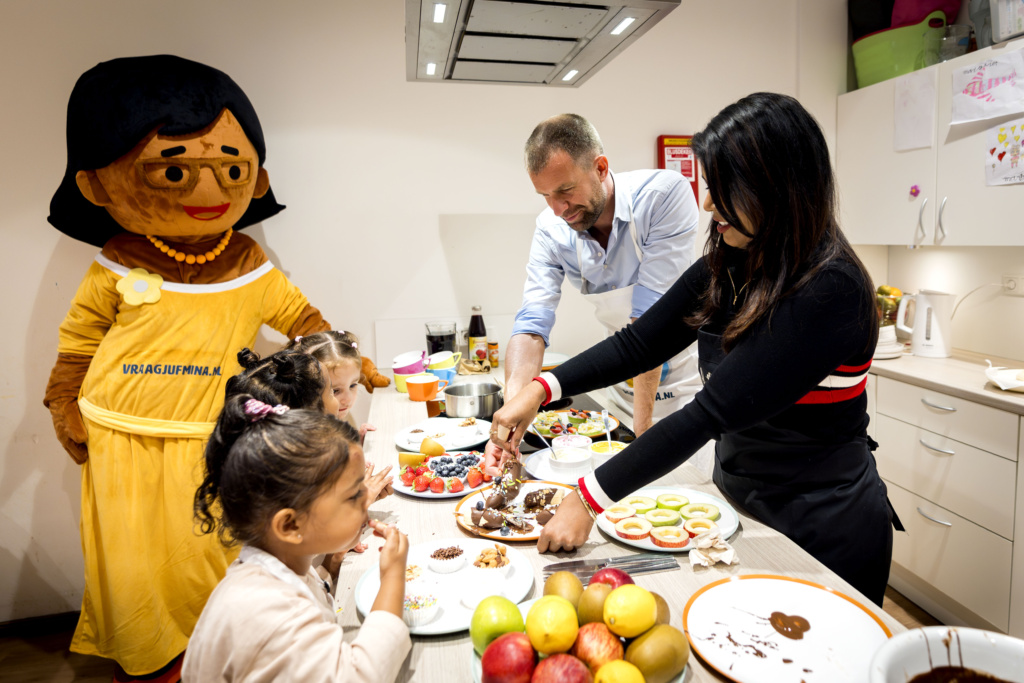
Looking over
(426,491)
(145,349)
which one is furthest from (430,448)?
(145,349)

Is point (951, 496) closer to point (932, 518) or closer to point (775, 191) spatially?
point (932, 518)

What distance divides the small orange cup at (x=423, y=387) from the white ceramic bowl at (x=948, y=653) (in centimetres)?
173

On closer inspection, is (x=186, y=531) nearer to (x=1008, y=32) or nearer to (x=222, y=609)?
(x=222, y=609)

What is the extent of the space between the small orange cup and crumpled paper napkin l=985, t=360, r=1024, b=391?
6.36 ft

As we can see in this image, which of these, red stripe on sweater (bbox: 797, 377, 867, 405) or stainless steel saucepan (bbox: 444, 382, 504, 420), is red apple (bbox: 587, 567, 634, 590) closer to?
red stripe on sweater (bbox: 797, 377, 867, 405)

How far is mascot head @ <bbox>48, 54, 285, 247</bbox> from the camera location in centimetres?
204

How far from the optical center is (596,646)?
2.64ft

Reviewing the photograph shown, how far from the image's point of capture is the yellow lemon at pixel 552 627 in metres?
0.80

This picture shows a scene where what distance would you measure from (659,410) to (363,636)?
1732mm

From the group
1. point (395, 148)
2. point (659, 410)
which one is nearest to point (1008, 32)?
point (659, 410)

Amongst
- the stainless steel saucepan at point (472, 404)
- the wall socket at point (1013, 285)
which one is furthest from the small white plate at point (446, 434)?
the wall socket at point (1013, 285)

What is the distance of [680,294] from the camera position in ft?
4.96

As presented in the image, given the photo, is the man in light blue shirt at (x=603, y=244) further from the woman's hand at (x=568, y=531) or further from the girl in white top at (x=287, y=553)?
the girl in white top at (x=287, y=553)

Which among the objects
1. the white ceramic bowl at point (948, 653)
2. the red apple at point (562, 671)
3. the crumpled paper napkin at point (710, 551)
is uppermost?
the white ceramic bowl at point (948, 653)
